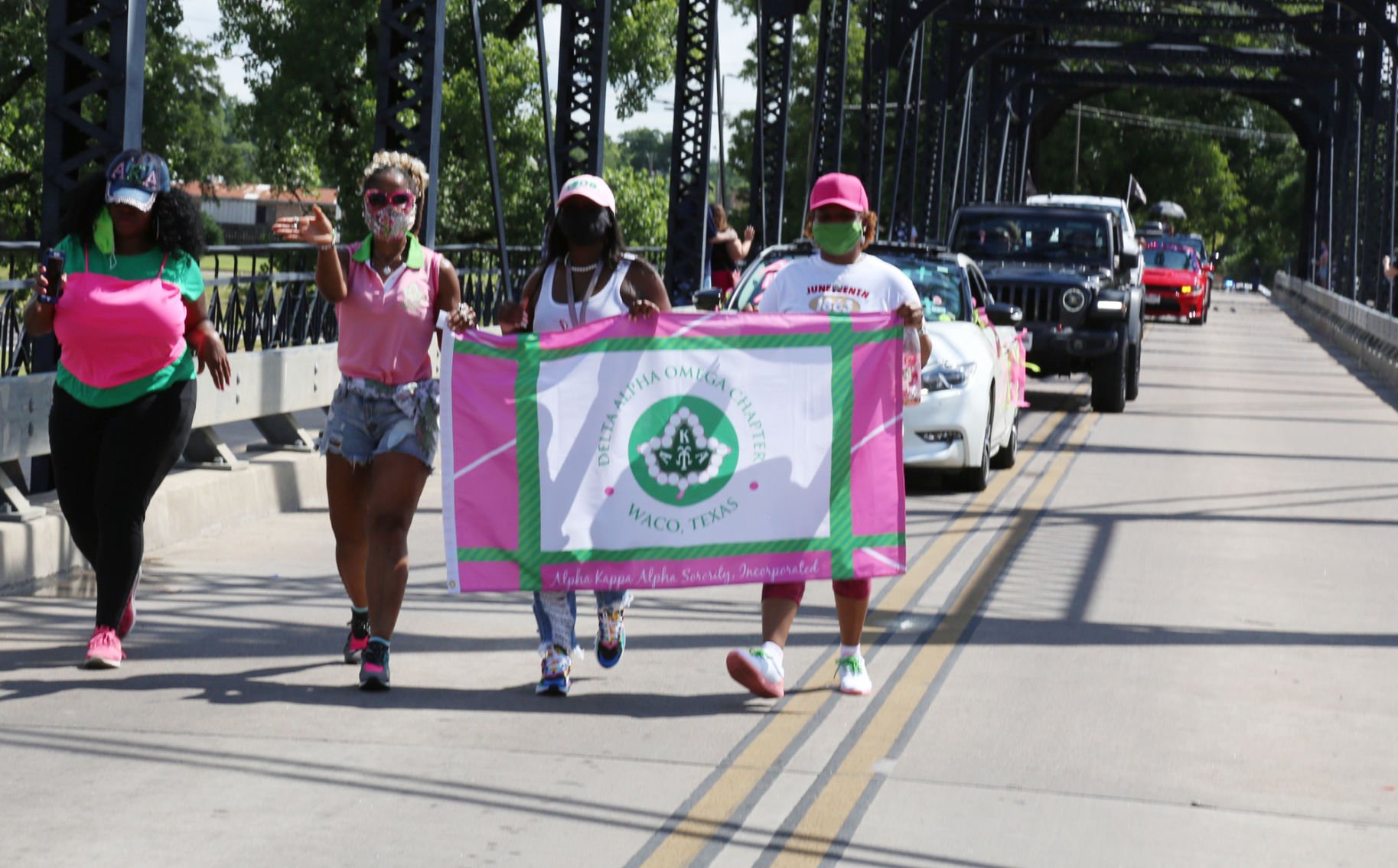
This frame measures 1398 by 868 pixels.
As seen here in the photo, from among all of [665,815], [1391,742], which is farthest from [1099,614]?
[665,815]

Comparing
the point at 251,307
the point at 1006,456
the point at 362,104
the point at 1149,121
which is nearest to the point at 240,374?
the point at 251,307

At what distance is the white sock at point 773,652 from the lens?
25.1 feet

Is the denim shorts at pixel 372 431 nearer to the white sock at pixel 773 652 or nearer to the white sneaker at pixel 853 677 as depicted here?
the white sock at pixel 773 652

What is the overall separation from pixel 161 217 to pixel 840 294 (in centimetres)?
255

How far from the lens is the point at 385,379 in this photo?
7672mm

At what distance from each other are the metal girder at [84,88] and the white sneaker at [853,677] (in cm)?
504

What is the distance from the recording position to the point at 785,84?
106 feet

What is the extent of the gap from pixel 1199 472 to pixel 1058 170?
95.0 metres

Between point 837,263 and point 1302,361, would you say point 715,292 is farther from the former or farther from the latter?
point 1302,361

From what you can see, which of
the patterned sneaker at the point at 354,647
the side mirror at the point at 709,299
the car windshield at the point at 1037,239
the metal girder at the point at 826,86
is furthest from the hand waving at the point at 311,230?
the metal girder at the point at 826,86

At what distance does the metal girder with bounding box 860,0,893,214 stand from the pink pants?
3056 cm

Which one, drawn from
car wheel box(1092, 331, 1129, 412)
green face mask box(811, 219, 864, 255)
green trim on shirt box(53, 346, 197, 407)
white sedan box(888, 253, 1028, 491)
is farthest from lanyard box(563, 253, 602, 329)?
car wheel box(1092, 331, 1129, 412)

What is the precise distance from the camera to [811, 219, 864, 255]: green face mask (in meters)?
7.90

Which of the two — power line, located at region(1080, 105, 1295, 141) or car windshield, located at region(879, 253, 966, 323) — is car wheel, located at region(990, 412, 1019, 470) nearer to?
car windshield, located at region(879, 253, 966, 323)
